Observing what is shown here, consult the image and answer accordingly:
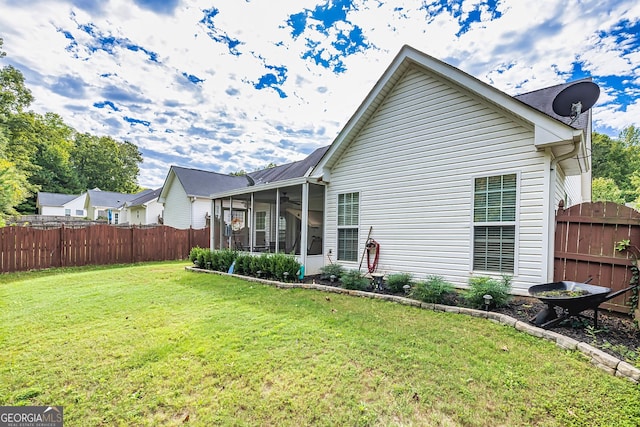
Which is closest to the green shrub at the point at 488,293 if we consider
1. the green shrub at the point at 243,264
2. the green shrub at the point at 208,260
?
the green shrub at the point at 243,264

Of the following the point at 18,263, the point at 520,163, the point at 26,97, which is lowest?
the point at 18,263

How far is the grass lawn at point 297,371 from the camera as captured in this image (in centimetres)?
213

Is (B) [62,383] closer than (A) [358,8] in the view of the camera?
Yes

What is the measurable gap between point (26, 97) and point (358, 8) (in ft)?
115

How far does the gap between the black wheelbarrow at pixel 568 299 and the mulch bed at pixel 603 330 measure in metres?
0.12

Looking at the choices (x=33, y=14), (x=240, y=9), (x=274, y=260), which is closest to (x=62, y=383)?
(x=274, y=260)

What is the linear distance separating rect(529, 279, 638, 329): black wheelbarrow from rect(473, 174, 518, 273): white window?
110 centimetres

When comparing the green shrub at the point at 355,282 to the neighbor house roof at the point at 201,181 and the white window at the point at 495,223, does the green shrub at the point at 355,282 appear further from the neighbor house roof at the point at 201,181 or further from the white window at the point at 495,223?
the neighbor house roof at the point at 201,181

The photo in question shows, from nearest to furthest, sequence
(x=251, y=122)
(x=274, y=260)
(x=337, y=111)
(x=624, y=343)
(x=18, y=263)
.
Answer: (x=624, y=343) → (x=274, y=260) → (x=18, y=263) → (x=337, y=111) → (x=251, y=122)

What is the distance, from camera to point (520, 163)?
4.91 m

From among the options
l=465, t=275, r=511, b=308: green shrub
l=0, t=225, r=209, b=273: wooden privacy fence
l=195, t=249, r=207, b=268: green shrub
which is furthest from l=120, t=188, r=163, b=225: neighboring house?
l=465, t=275, r=511, b=308: green shrub

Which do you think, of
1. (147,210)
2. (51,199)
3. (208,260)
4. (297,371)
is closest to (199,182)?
(147,210)

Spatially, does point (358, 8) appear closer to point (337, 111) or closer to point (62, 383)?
point (337, 111)

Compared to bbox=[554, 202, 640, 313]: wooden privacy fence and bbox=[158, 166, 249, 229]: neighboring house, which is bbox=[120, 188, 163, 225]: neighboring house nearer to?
bbox=[158, 166, 249, 229]: neighboring house
